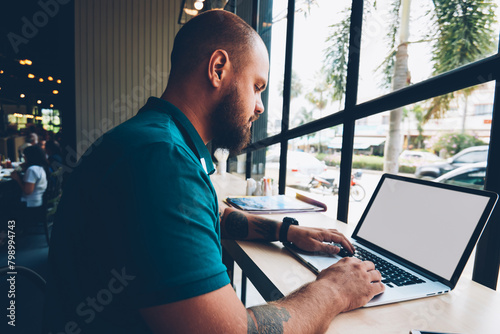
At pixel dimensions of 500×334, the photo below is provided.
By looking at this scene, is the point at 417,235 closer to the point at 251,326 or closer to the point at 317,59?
the point at 251,326

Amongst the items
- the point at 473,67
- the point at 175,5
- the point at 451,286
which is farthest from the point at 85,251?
the point at 175,5

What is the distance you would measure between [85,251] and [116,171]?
21 centimetres

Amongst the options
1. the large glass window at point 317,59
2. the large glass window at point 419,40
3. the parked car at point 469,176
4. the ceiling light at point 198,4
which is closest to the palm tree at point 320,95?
the large glass window at point 317,59

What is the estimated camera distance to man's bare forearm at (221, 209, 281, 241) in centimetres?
124

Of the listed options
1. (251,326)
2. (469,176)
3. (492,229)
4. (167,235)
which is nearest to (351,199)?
(469,176)

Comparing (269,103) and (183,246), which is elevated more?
(269,103)

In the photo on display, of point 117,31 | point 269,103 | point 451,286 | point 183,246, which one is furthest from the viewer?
point 117,31

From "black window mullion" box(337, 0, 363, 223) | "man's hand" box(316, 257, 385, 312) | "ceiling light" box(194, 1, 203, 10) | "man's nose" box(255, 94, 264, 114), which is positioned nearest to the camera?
"man's hand" box(316, 257, 385, 312)

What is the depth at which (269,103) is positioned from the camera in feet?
10.2

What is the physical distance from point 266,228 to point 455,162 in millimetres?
804

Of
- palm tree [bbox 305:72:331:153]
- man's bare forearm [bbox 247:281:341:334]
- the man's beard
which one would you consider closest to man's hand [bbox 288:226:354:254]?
man's bare forearm [bbox 247:281:341:334]

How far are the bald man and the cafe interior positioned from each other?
37 centimetres

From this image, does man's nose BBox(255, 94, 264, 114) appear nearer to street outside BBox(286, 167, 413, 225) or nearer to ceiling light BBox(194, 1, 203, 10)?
street outside BBox(286, 167, 413, 225)

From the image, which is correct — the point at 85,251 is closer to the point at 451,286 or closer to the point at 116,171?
the point at 116,171
